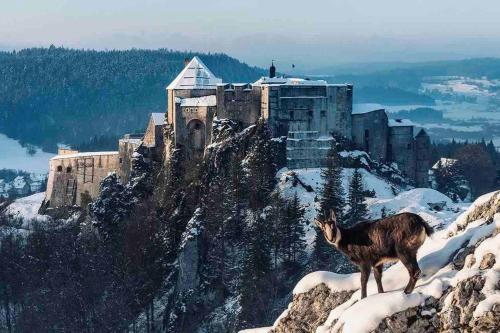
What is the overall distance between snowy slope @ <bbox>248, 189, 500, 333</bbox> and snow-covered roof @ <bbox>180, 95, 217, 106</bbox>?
167 ft

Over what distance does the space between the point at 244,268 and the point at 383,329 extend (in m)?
42.5

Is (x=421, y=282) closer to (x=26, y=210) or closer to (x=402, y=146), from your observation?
(x=402, y=146)

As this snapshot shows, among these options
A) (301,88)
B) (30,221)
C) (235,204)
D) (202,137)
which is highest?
(301,88)

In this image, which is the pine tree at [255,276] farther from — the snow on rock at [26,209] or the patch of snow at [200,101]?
the snow on rock at [26,209]

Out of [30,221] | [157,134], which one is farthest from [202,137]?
[30,221]

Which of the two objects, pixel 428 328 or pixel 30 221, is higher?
pixel 428 328

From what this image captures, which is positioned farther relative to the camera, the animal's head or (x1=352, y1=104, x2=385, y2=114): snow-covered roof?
(x1=352, y1=104, x2=385, y2=114): snow-covered roof

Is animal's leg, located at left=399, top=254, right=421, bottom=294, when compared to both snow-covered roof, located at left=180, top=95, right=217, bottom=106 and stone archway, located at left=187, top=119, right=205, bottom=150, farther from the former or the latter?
stone archway, located at left=187, top=119, right=205, bottom=150

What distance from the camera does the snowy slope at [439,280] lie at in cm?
1300

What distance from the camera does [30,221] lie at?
82000 mm

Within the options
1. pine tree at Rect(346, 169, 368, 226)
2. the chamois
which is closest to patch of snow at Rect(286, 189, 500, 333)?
the chamois

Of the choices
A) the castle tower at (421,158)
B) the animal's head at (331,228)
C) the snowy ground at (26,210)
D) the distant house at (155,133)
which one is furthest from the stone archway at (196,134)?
the animal's head at (331,228)

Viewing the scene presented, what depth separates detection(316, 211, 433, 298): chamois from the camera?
563 inches

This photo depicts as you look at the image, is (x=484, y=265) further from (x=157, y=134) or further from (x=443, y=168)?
(x=443, y=168)
